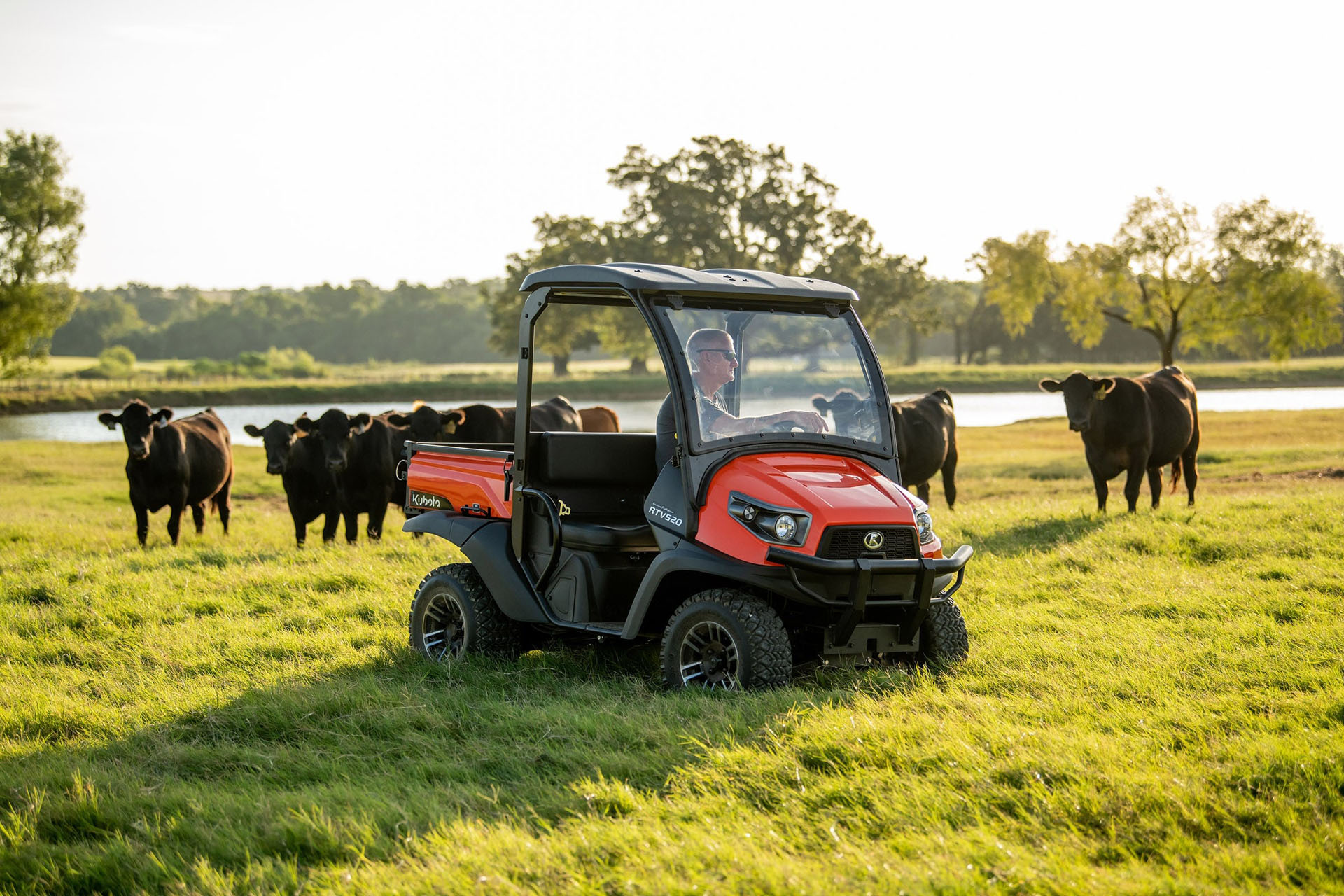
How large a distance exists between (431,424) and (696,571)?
8.48 m

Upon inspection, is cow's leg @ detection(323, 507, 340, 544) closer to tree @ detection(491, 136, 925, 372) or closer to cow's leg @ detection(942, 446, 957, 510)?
cow's leg @ detection(942, 446, 957, 510)

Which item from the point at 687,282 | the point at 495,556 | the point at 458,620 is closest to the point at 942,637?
the point at 687,282

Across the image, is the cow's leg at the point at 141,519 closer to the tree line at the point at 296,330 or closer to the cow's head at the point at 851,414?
the cow's head at the point at 851,414

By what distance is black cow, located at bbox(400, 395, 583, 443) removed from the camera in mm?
14125

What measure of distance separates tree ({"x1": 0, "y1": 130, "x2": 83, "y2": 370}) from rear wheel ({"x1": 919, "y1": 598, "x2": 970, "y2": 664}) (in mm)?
51115

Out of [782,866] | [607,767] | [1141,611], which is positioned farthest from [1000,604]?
[782,866]

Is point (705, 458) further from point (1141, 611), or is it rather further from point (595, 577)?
point (1141, 611)

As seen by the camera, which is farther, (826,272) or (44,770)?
(826,272)

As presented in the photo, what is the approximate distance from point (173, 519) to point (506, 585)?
8.99 meters

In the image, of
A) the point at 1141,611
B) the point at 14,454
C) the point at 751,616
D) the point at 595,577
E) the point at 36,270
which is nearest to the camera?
the point at 751,616

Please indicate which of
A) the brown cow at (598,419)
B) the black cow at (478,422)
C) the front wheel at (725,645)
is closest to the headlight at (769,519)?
the front wheel at (725,645)

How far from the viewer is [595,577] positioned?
6602 millimetres

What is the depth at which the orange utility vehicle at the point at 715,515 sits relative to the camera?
585 cm

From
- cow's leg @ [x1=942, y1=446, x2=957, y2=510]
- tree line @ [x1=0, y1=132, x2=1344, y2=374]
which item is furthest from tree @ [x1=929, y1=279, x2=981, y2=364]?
cow's leg @ [x1=942, y1=446, x2=957, y2=510]
